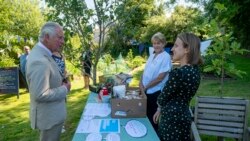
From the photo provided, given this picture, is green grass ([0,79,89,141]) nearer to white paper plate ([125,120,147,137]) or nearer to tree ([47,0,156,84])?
tree ([47,0,156,84])

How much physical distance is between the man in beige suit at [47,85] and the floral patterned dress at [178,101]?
0.94 metres

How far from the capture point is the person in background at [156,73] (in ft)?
12.6

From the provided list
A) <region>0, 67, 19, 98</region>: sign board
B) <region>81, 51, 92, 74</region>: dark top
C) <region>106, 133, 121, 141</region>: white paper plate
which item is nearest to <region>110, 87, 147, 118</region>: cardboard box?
<region>106, 133, 121, 141</region>: white paper plate

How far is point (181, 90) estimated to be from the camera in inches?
101

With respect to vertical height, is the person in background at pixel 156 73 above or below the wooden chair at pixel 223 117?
above

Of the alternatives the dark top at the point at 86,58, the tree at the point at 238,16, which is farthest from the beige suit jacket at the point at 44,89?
the tree at the point at 238,16

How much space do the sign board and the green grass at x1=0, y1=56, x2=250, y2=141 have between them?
0.27 metres

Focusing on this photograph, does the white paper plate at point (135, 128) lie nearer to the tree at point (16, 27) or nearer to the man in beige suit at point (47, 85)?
the man in beige suit at point (47, 85)

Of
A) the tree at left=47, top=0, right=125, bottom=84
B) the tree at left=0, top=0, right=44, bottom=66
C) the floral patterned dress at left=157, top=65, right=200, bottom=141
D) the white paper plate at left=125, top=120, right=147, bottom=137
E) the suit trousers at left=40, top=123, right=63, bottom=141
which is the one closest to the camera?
the floral patterned dress at left=157, top=65, right=200, bottom=141

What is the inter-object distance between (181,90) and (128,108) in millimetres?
718

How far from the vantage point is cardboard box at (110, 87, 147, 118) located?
3068 millimetres

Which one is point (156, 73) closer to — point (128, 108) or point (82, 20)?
point (128, 108)

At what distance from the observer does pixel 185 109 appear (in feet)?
8.91

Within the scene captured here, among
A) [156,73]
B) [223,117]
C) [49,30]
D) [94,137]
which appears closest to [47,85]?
[49,30]
